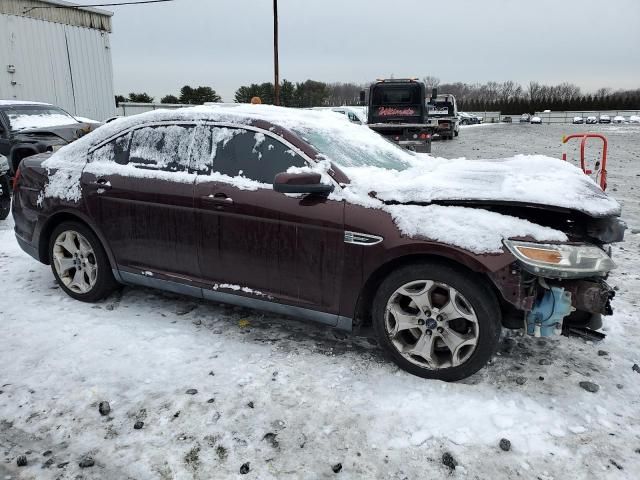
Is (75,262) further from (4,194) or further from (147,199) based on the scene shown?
(4,194)

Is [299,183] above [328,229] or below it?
above

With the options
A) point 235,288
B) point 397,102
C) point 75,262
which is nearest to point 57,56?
point 397,102

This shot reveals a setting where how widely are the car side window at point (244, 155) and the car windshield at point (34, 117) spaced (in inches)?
317

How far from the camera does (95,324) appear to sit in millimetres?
3770

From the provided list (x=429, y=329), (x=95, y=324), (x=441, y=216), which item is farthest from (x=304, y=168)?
(x=95, y=324)

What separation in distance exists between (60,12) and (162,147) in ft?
72.0

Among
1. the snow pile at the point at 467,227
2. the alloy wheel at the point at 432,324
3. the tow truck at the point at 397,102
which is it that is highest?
the tow truck at the point at 397,102

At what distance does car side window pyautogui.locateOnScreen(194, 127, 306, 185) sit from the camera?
3.28 m

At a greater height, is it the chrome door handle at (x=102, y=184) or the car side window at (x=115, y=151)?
the car side window at (x=115, y=151)

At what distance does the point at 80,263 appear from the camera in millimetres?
4133

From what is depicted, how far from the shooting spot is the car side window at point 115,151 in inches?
153

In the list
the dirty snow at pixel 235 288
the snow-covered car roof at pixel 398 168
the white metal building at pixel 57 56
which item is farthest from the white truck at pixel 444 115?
the dirty snow at pixel 235 288

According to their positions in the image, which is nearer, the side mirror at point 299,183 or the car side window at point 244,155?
the side mirror at point 299,183

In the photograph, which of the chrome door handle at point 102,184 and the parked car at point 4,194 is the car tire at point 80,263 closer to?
the chrome door handle at point 102,184
